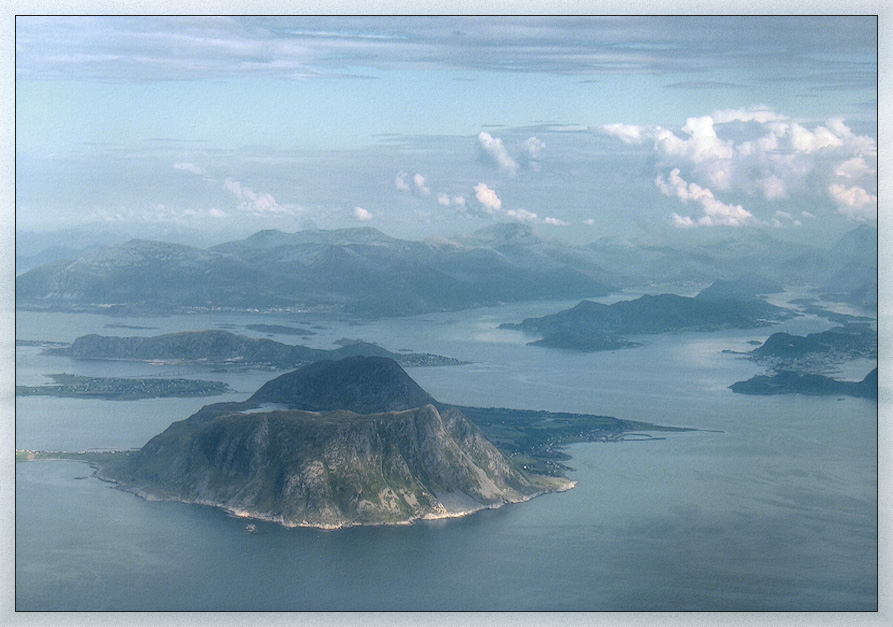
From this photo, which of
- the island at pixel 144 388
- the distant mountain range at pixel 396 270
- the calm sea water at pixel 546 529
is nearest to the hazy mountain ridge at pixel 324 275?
the distant mountain range at pixel 396 270

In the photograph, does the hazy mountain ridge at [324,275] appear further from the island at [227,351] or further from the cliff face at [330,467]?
the cliff face at [330,467]

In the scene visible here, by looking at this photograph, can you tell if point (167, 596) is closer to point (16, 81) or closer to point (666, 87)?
point (16, 81)

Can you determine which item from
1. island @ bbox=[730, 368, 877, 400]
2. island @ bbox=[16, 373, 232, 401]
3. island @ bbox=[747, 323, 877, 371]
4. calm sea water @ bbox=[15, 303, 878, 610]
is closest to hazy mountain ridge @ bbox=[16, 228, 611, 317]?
calm sea water @ bbox=[15, 303, 878, 610]

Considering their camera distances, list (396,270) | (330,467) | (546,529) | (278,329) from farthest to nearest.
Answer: (396,270) → (278,329) → (330,467) → (546,529)

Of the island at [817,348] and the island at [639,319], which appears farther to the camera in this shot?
the island at [639,319]

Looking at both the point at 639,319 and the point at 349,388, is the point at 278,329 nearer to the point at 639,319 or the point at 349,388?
the point at 349,388

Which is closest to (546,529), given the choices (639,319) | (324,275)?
(639,319)
